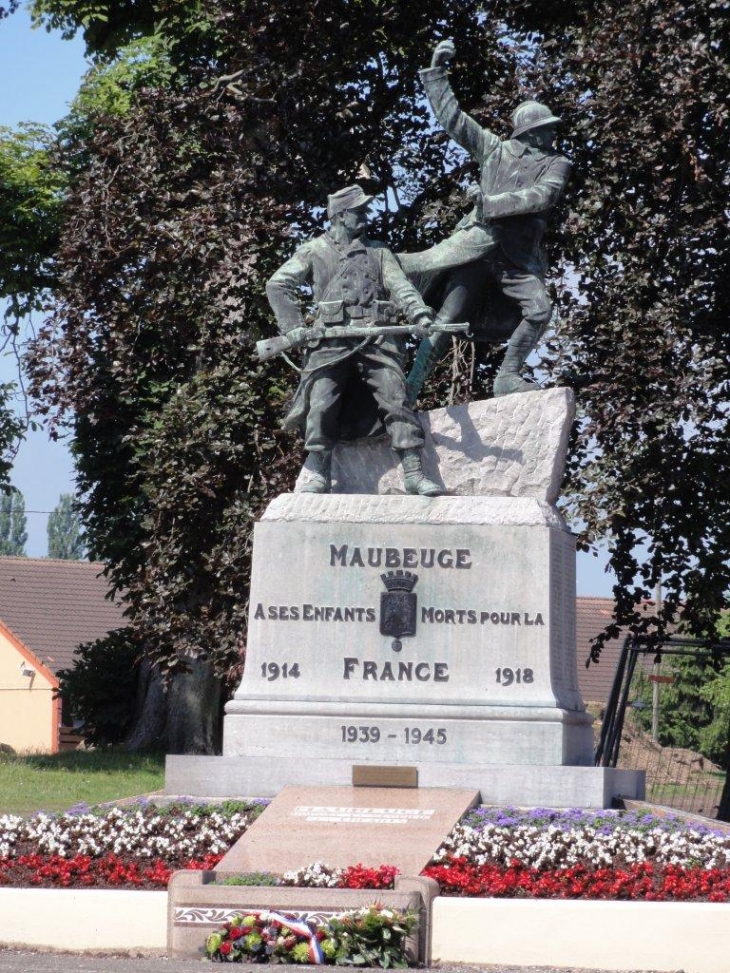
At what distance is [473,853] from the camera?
32.3 feet

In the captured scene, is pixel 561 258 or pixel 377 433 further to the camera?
pixel 561 258

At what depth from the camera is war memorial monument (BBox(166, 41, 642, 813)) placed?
11852 millimetres

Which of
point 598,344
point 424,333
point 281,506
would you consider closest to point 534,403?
point 424,333

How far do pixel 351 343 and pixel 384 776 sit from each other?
3.40 metres

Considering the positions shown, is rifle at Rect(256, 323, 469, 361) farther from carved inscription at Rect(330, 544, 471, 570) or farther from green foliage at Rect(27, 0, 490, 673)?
green foliage at Rect(27, 0, 490, 673)

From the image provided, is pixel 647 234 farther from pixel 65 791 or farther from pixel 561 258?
pixel 65 791

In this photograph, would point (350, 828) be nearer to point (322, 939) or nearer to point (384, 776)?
point (384, 776)

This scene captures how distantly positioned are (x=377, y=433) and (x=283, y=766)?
287 centimetres

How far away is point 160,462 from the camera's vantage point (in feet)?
64.8

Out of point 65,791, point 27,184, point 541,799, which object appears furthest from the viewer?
point 27,184

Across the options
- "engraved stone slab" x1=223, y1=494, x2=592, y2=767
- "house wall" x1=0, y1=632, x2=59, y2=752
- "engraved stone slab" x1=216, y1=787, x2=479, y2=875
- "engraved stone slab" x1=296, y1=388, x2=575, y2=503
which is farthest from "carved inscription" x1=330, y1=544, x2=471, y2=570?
"house wall" x1=0, y1=632, x2=59, y2=752

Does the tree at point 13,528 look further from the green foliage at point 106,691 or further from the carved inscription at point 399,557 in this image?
the carved inscription at point 399,557

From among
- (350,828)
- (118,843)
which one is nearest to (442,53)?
(350,828)

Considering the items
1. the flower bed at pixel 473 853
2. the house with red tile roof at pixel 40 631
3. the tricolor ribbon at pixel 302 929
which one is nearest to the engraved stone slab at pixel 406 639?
the flower bed at pixel 473 853
